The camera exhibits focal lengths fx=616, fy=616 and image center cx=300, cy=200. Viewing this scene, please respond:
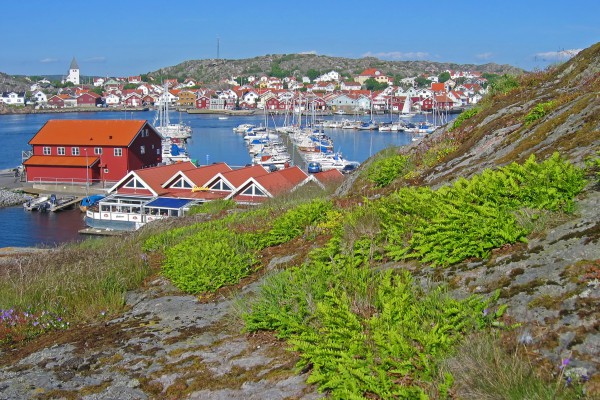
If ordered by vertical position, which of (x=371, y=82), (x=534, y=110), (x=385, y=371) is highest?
(x=371, y=82)

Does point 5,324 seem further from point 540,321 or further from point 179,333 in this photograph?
point 540,321

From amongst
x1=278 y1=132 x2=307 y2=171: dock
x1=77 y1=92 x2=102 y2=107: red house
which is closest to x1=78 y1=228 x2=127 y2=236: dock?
x1=278 y1=132 x2=307 y2=171: dock

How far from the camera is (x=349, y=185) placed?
11.4 m

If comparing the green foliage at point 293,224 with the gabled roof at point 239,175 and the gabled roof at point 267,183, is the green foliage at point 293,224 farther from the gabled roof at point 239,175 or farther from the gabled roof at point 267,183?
the gabled roof at point 239,175

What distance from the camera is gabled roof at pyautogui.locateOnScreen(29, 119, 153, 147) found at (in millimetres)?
41031

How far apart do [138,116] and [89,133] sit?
87391 mm

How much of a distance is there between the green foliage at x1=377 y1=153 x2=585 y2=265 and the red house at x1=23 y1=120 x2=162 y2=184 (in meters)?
37.8

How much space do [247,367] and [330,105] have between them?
133 metres

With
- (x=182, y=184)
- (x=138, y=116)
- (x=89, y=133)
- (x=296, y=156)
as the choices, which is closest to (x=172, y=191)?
(x=182, y=184)

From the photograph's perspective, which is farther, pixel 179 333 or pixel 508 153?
pixel 508 153

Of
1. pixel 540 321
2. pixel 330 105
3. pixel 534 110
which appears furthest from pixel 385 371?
pixel 330 105

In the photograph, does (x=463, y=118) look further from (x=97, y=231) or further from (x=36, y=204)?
(x=36, y=204)

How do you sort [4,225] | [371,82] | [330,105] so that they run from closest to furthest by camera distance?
[4,225], [330,105], [371,82]

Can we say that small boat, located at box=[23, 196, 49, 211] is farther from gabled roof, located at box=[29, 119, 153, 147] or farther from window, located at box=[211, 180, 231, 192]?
window, located at box=[211, 180, 231, 192]
